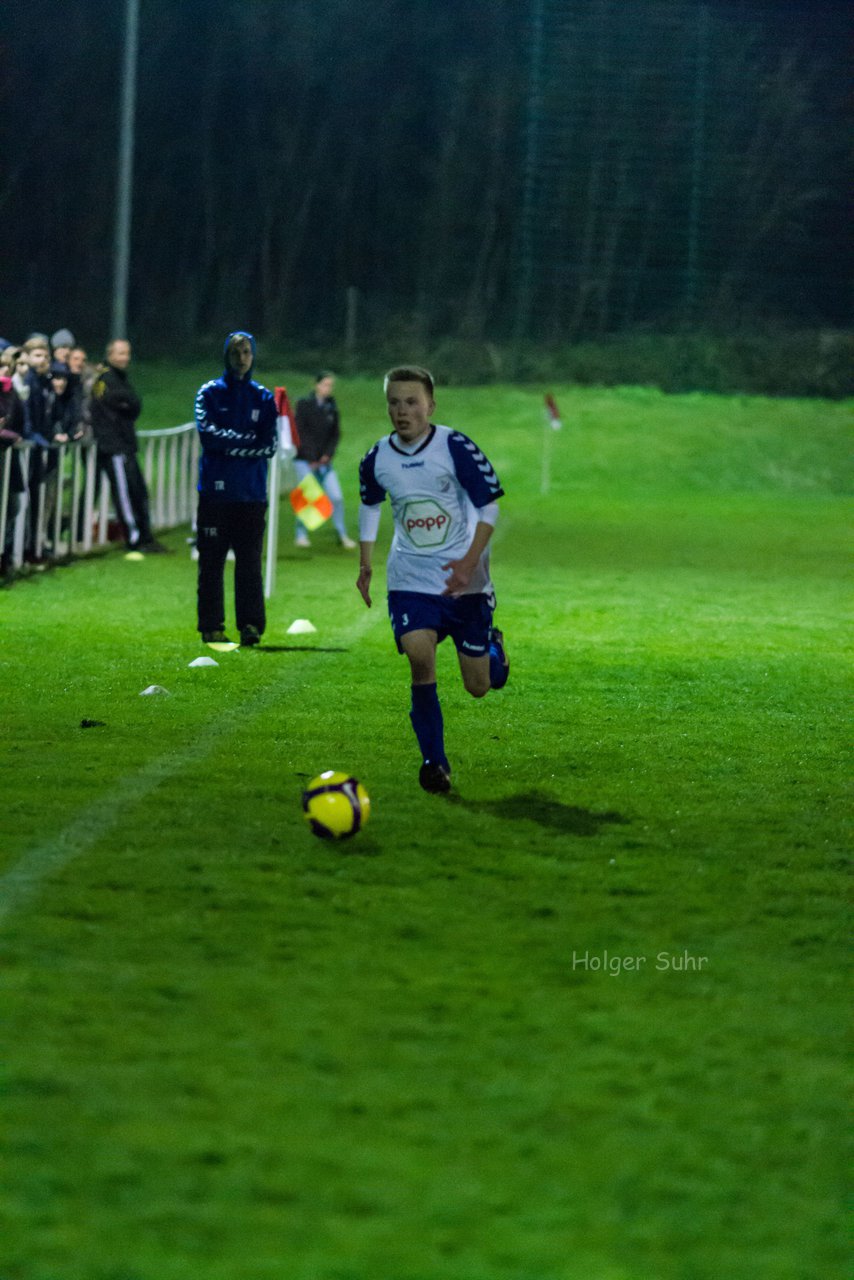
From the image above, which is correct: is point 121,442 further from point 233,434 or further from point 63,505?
point 233,434

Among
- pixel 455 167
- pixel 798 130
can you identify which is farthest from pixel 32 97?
pixel 798 130

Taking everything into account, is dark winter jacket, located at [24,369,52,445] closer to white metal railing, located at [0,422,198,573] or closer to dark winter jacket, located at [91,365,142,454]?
white metal railing, located at [0,422,198,573]

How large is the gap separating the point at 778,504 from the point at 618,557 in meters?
12.9

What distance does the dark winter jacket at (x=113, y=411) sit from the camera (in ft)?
63.4

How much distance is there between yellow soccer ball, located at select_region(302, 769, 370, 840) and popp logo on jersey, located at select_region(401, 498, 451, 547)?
138 centimetres

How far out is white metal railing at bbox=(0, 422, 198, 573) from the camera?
16938mm

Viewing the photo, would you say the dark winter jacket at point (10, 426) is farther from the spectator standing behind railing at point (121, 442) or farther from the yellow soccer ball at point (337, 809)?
the yellow soccer ball at point (337, 809)

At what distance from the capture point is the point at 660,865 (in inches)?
269

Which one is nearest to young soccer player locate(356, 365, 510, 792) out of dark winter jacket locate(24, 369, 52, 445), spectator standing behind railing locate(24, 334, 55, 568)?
spectator standing behind railing locate(24, 334, 55, 568)

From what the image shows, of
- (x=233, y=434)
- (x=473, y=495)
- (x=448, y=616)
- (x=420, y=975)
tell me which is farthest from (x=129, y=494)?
(x=420, y=975)

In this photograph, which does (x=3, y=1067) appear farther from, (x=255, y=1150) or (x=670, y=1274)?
(x=670, y=1274)

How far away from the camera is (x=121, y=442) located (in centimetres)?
1964

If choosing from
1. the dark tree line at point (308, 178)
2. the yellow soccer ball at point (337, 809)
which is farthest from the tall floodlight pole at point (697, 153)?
the yellow soccer ball at point (337, 809)

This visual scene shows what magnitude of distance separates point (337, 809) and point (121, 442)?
43.3 feet
